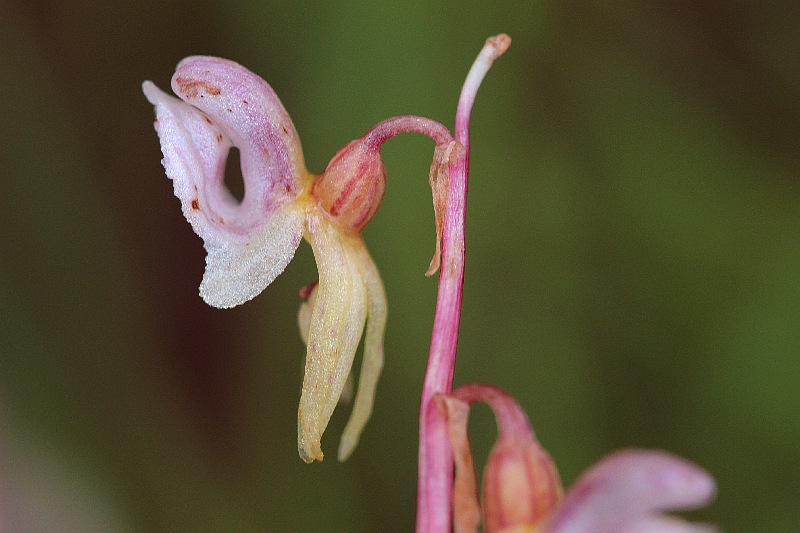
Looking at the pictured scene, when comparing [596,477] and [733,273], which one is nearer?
[596,477]

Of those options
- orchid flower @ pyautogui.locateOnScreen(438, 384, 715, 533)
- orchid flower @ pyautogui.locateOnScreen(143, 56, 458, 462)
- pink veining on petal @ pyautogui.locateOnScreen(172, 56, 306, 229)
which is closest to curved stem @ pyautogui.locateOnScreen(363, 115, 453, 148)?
orchid flower @ pyautogui.locateOnScreen(143, 56, 458, 462)

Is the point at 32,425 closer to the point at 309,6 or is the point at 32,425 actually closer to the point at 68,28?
the point at 68,28

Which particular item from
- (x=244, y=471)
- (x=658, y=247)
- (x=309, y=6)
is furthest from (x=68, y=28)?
(x=658, y=247)

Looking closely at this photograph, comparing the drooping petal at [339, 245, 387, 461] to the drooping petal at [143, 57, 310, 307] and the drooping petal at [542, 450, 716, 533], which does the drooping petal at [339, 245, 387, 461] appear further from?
the drooping petal at [542, 450, 716, 533]

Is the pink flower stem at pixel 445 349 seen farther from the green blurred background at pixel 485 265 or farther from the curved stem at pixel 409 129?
the green blurred background at pixel 485 265

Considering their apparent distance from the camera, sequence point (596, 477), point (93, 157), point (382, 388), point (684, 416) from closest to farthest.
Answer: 1. point (596, 477)
2. point (684, 416)
3. point (382, 388)
4. point (93, 157)
